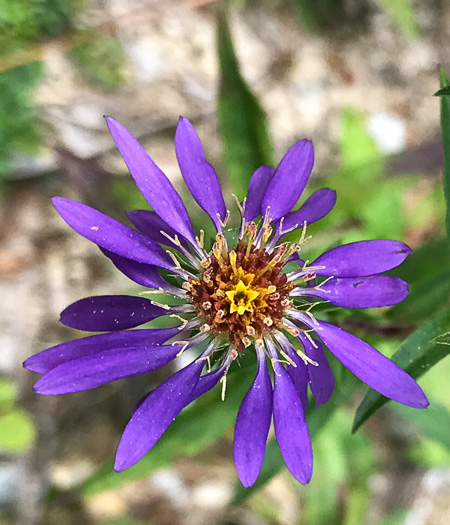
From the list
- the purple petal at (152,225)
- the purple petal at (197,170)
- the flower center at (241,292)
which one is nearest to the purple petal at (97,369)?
the flower center at (241,292)

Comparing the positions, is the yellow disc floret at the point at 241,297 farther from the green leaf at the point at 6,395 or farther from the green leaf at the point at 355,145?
the green leaf at the point at 6,395

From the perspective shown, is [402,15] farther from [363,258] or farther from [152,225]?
[152,225]

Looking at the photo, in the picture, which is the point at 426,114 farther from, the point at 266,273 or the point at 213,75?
the point at 266,273

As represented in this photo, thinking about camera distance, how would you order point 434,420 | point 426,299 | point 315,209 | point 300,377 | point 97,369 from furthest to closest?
point 434,420
point 426,299
point 315,209
point 300,377
point 97,369

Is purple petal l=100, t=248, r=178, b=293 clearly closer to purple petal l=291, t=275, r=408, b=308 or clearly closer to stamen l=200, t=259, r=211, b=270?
stamen l=200, t=259, r=211, b=270

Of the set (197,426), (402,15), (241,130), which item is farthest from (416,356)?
(402,15)

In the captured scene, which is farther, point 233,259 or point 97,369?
point 233,259

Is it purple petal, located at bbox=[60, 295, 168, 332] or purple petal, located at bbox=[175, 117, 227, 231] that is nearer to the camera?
purple petal, located at bbox=[60, 295, 168, 332]

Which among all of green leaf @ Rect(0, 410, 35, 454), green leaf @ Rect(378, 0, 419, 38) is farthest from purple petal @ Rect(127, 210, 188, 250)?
green leaf @ Rect(378, 0, 419, 38)
